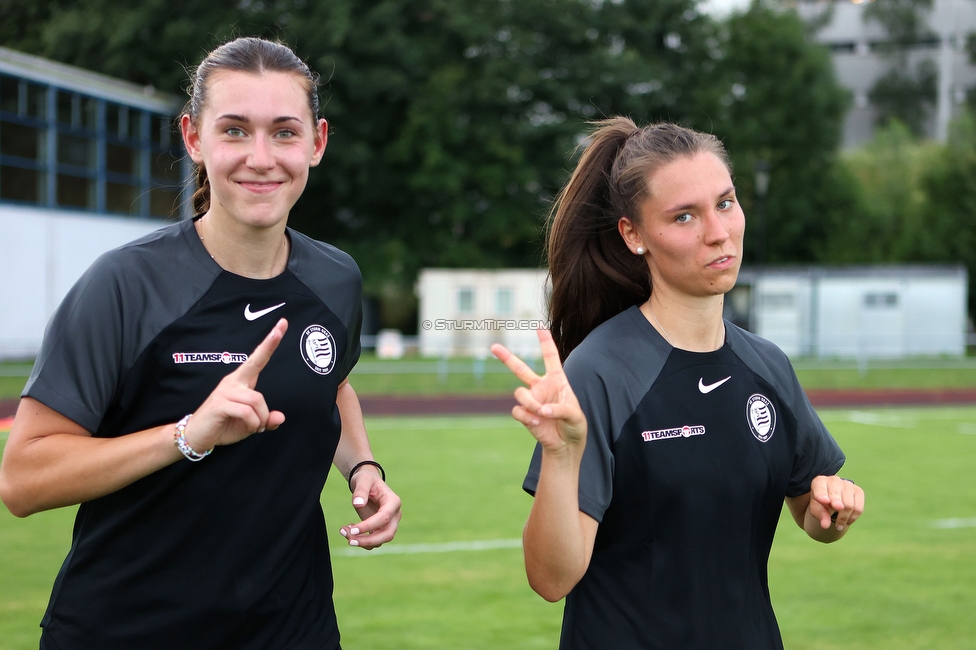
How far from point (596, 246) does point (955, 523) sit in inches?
268

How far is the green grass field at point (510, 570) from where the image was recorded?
5.60 m

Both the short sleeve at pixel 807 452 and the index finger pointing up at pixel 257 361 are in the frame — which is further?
the short sleeve at pixel 807 452

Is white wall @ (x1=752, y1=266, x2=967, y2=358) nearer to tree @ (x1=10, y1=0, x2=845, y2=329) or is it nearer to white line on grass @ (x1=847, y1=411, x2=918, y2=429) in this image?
tree @ (x1=10, y1=0, x2=845, y2=329)

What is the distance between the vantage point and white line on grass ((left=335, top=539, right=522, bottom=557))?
7.35 m

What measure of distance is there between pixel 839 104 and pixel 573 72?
1282 cm

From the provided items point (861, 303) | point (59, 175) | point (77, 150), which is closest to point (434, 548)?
point (59, 175)

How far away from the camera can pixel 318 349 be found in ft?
8.52

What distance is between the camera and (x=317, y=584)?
2.64 m

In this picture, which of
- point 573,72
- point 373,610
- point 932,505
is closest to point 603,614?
point 373,610

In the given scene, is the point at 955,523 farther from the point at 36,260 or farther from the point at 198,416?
the point at 36,260

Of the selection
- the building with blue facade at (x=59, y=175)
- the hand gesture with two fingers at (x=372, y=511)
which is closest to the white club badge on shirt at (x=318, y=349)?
the hand gesture with two fingers at (x=372, y=511)

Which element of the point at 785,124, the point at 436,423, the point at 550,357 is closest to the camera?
the point at 550,357

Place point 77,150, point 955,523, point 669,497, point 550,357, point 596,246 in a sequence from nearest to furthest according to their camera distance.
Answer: point 550,357 < point 669,497 < point 596,246 < point 955,523 < point 77,150

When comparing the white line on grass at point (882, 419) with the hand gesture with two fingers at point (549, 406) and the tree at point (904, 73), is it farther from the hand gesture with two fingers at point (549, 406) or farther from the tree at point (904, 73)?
the tree at point (904, 73)
